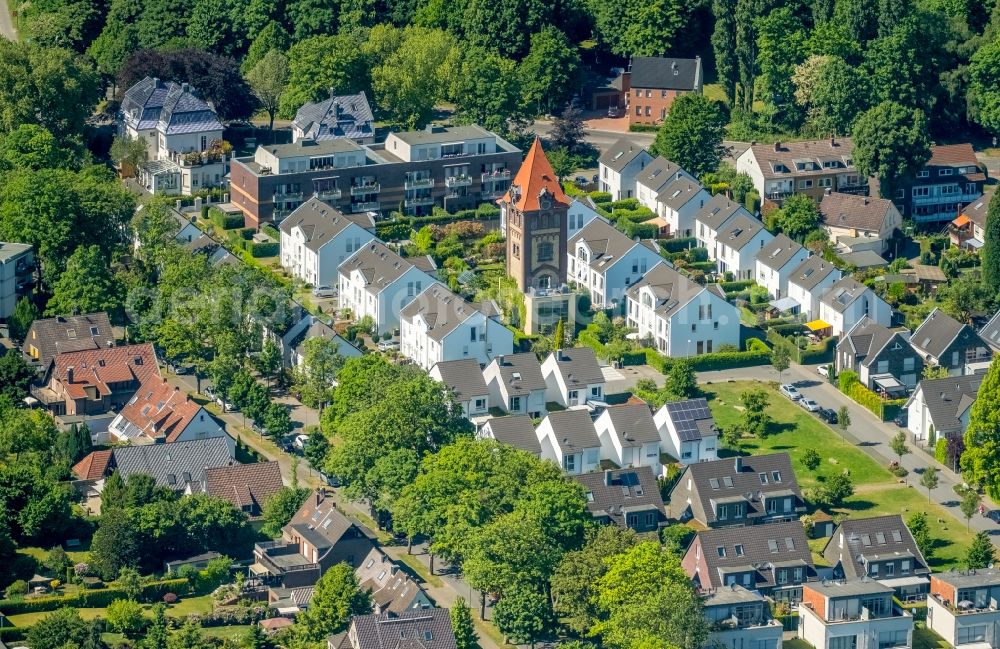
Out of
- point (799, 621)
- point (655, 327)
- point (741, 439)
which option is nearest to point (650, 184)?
point (655, 327)

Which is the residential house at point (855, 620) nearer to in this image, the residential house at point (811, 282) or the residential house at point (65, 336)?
the residential house at point (811, 282)

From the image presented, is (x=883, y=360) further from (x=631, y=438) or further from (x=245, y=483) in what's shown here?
(x=245, y=483)

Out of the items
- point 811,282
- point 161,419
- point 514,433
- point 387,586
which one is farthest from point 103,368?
point 811,282

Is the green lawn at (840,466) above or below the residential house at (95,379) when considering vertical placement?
below

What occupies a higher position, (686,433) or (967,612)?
(686,433)

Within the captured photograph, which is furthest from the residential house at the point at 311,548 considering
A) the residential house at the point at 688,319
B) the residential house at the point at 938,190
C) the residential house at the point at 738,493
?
the residential house at the point at 938,190
